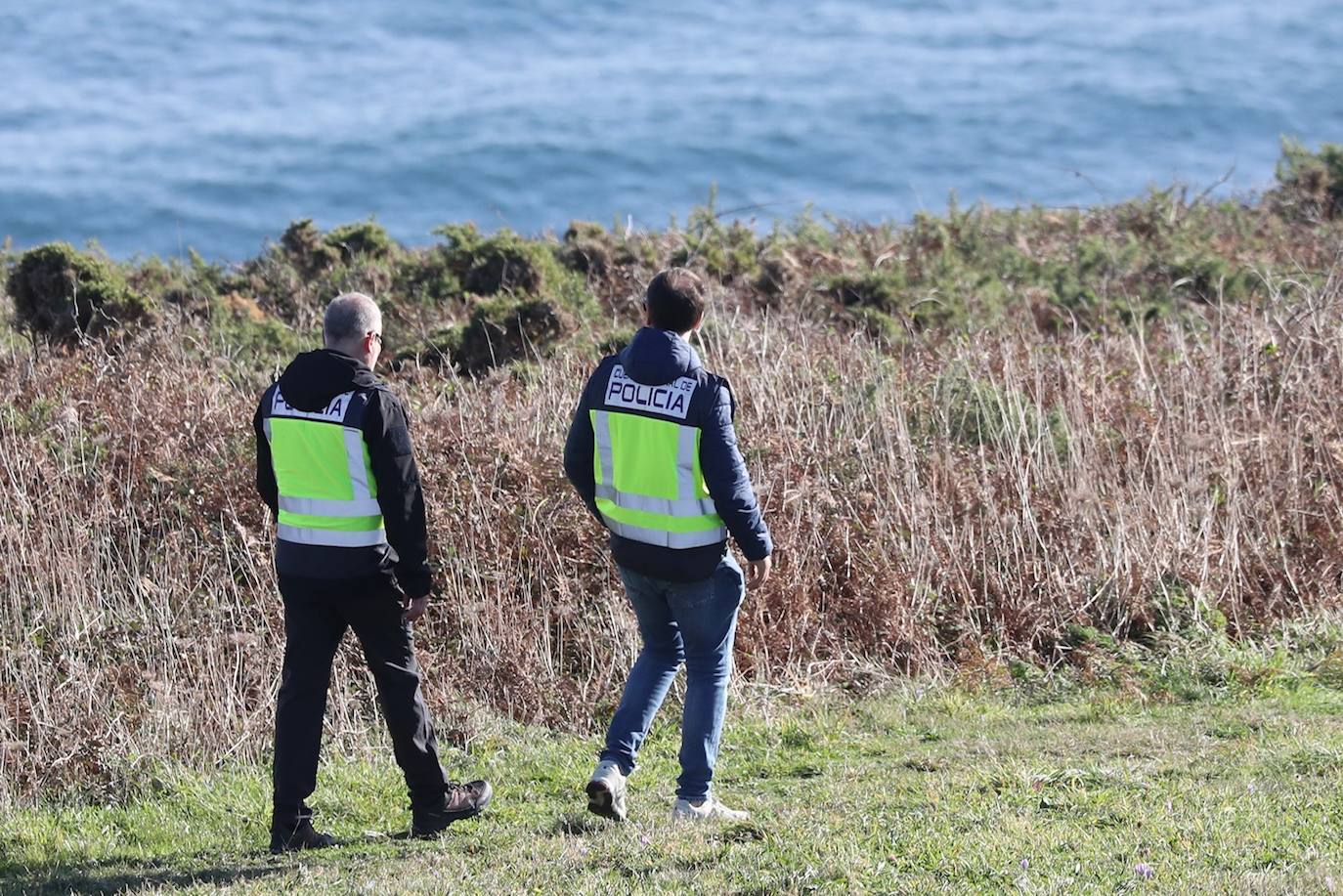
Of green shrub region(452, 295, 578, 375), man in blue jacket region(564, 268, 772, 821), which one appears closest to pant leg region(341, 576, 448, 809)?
man in blue jacket region(564, 268, 772, 821)

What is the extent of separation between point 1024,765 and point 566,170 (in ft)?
110

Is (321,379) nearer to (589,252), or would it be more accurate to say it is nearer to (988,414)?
(988,414)

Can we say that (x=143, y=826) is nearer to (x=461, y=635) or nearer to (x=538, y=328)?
(x=461, y=635)

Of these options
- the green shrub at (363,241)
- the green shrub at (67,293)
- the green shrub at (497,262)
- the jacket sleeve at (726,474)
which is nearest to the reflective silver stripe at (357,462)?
the jacket sleeve at (726,474)

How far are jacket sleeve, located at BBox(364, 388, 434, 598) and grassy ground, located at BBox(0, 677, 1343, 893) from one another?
1116 mm

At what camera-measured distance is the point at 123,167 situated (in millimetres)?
38281

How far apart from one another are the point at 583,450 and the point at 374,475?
781 mm

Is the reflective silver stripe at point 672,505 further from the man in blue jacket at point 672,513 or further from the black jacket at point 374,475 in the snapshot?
the black jacket at point 374,475

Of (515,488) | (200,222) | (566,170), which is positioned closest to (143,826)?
(515,488)

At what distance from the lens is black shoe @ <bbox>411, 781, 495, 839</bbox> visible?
20.9ft

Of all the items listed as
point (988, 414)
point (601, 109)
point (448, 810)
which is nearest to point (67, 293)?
point (988, 414)

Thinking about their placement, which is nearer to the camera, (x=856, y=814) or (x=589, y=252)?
(x=856, y=814)

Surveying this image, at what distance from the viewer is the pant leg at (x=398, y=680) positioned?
611 centimetres

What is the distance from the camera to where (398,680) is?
618 centimetres
